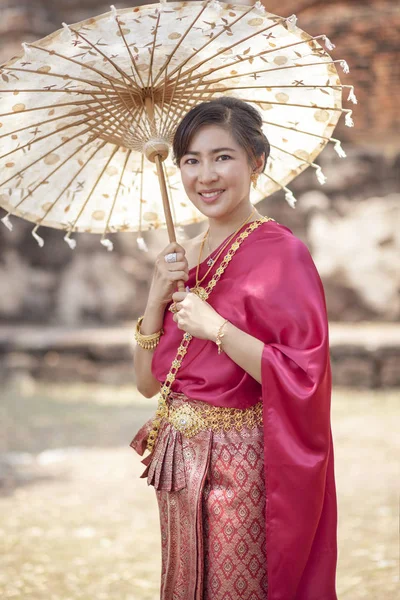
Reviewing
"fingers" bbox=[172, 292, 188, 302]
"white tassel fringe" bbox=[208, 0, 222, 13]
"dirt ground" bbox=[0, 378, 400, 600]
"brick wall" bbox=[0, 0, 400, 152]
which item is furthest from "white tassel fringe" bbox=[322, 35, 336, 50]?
"brick wall" bbox=[0, 0, 400, 152]

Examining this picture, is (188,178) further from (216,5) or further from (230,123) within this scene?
(216,5)

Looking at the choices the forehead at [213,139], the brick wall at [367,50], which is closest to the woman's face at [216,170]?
the forehead at [213,139]

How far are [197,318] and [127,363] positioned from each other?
21.0ft

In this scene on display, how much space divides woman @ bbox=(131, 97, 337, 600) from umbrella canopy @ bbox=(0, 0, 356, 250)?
24 centimetres

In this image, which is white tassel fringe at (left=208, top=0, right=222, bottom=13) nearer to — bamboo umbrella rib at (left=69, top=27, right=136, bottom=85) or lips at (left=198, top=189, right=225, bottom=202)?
bamboo umbrella rib at (left=69, top=27, right=136, bottom=85)

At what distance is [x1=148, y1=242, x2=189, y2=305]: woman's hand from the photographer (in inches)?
82.4

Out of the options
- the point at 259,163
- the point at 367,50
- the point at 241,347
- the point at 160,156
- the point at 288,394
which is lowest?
the point at 288,394

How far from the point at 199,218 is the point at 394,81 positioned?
23.9 feet

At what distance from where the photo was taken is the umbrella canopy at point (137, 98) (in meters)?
2.06

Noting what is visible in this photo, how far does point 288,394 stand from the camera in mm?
1863

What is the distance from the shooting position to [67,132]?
7.66ft

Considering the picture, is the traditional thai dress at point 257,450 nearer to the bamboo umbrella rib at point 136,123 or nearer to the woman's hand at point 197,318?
the woman's hand at point 197,318

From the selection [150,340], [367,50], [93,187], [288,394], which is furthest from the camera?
[367,50]

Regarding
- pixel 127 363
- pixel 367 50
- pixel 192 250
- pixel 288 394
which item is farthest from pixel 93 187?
pixel 367 50
